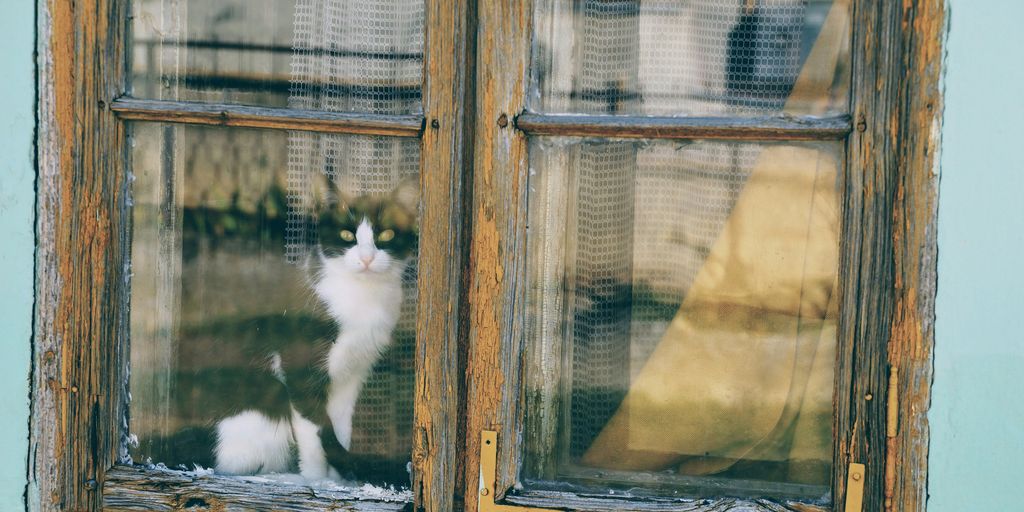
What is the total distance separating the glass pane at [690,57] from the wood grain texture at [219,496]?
30.2 inches

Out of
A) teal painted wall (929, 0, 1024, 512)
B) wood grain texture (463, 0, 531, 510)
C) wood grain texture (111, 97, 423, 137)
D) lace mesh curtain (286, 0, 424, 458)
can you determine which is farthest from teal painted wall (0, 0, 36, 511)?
teal painted wall (929, 0, 1024, 512)

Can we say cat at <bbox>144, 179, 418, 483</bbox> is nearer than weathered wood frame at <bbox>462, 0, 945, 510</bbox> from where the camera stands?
No

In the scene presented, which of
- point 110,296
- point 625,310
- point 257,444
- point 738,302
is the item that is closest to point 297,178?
point 110,296

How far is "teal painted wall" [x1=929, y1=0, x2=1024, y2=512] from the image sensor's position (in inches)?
53.0

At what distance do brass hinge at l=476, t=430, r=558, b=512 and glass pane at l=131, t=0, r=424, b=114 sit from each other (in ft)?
2.03

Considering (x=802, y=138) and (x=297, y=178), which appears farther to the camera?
(x=297, y=178)

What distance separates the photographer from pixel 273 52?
63.1 inches

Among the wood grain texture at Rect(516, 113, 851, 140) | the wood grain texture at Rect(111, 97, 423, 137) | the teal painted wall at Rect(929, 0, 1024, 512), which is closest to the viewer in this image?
the teal painted wall at Rect(929, 0, 1024, 512)

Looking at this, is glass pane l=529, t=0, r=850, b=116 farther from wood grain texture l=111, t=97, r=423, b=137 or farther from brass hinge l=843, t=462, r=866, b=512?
brass hinge l=843, t=462, r=866, b=512

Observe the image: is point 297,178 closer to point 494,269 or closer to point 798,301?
point 494,269

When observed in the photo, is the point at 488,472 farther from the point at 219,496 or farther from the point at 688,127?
the point at 688,127

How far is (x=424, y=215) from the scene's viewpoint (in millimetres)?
1522

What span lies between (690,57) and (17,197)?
47.6 inches

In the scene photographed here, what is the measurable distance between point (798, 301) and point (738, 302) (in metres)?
0.10
